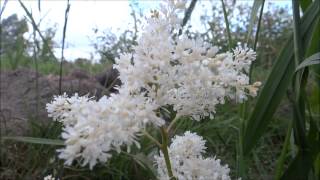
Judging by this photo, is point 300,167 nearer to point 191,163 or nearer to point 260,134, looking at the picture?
point 260,134

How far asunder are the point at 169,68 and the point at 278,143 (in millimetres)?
2165

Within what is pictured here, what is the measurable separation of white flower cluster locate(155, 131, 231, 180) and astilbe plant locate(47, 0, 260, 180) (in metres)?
0.01

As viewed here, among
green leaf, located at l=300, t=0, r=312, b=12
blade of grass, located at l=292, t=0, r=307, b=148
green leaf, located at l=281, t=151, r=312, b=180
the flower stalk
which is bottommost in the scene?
green leaf, located at l=281, t=151, r=312, b=180

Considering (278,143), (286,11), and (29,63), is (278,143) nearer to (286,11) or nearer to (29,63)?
(29,63)

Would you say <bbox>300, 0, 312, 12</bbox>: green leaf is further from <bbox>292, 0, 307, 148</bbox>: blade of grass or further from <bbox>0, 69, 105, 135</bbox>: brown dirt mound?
<bbox>0, 69, 105, 135</bbox>: brown dirt mound

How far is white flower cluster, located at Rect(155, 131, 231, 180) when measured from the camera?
1048 mm

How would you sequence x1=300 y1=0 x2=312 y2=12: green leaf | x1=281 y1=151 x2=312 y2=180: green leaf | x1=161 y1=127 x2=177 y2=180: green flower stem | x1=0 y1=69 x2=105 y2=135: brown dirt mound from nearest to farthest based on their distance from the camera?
x1=161 y1=127 x2=177 y2=180: green flower stem
x1=281 y1=151 x2=312 y2=180: green leaf
x1=300 y1=0 x2=312 y2=12: green leaf
x1=0 y1=69 x2=105 y2=135: brown dirt mound

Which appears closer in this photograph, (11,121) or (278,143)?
(11,121)

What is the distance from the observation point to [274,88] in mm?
1467

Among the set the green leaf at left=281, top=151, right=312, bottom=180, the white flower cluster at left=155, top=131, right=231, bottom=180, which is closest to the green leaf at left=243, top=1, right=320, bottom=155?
the green leaf at left=281, top=151, right=312, bottom=180

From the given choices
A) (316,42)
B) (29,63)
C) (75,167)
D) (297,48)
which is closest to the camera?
(297,48)

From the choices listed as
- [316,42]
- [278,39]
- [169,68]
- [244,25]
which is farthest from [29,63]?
[169,68]

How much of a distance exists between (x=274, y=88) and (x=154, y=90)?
0.64 m

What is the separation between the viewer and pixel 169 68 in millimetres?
894
